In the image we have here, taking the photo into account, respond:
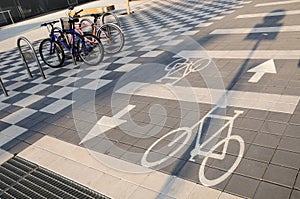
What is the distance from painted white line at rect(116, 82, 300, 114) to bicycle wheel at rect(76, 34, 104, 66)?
2.54 meters

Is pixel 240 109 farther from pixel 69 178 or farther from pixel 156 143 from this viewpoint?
pixel 69 178

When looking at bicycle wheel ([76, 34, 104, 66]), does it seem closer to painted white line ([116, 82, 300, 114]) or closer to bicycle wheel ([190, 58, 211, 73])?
painted white line ([116, 82, 300, 114])

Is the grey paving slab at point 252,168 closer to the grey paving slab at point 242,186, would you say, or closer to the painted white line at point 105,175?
the grey paving slab at point 242,186

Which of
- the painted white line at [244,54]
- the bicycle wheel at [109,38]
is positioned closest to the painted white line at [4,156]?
the painted white line at [244,54]

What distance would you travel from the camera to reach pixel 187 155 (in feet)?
11.7

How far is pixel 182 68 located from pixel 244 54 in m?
1.68

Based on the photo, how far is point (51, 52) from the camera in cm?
865

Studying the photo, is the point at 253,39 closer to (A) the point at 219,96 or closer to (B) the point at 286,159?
(A) the point at 219,96

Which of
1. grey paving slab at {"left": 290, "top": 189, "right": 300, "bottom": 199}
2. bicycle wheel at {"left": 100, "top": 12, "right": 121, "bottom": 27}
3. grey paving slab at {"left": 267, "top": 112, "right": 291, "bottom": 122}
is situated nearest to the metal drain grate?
grey paving slab at {"left": 290, "top": 189, "right": 300, "bottom": 199}

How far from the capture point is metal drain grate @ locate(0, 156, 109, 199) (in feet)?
11.0

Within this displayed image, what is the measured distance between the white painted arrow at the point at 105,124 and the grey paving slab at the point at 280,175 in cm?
253

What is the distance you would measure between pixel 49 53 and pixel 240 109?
676 cm

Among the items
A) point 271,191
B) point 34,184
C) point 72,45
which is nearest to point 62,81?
point 72,45

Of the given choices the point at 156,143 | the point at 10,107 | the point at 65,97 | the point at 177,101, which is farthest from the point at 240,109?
the point at 10,107
